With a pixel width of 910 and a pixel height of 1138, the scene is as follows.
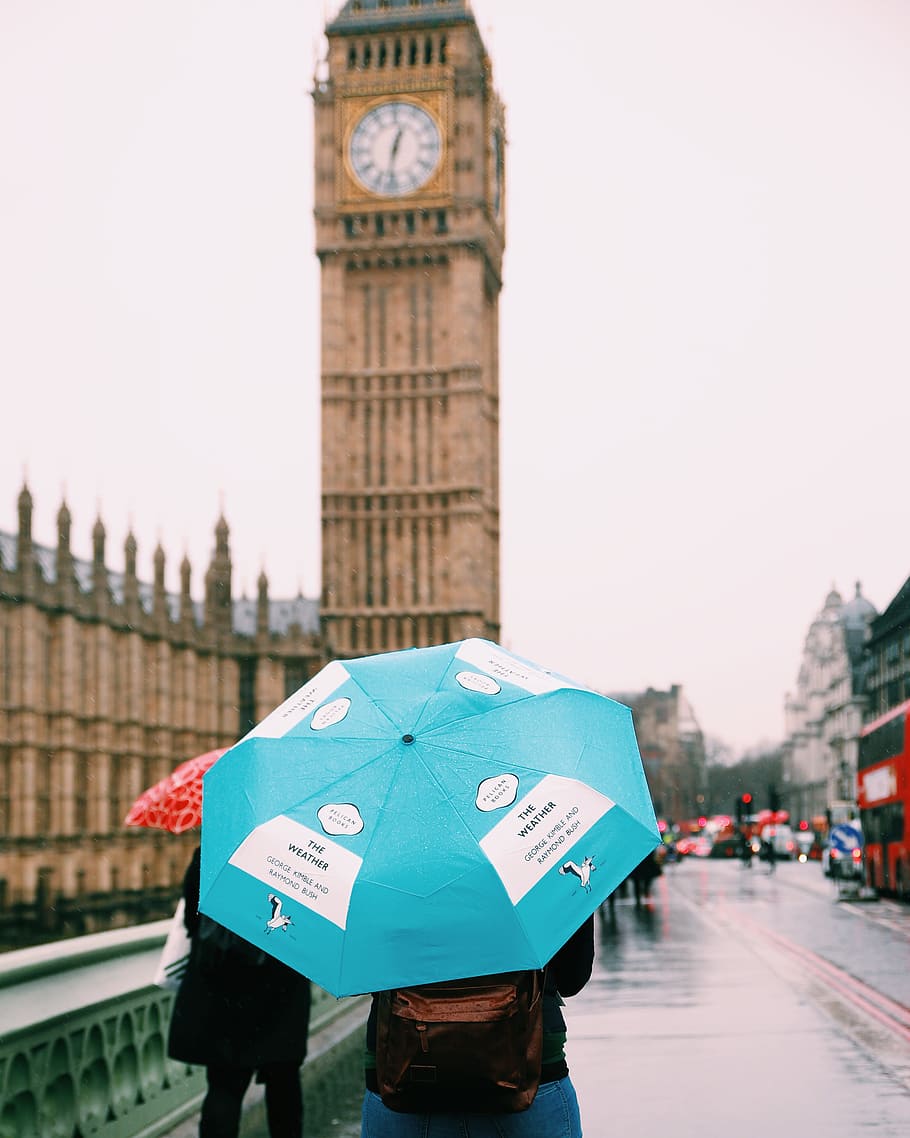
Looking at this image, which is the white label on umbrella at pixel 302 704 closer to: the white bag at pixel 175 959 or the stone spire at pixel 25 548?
the white bag at pixel 175 959

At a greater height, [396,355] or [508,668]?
[396,355]

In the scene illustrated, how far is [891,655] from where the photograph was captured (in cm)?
7762

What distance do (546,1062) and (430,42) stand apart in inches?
2842

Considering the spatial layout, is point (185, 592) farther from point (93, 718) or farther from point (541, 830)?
point (541, 830)

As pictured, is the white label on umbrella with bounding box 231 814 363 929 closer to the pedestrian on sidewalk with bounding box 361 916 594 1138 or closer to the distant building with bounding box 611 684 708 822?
the pedestrian on sidewalk with bounding box 361 916 594 1138

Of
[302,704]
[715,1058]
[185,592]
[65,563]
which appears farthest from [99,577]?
[302,704]

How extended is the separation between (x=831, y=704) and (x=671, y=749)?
5346 centimetres

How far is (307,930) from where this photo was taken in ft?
11.5

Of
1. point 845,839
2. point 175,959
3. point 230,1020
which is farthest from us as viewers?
point 845,839

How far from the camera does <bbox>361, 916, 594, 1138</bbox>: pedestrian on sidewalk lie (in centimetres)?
345

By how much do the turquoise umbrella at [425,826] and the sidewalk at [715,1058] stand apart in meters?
4.50

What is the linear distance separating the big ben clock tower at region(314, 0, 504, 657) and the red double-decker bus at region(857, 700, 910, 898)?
35.0m

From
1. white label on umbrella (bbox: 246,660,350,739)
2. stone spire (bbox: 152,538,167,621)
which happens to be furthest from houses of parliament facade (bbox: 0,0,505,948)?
white label on umbrella (bbox: 246,660,350,739)

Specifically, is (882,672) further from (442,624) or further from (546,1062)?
(546,1062)
